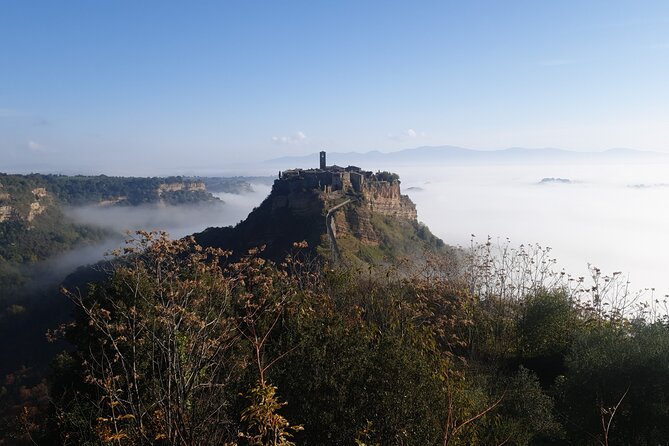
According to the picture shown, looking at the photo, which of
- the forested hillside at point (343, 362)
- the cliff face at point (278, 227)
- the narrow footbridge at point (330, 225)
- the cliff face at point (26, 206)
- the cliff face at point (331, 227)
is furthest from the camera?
the cliff face at point (26, 206)

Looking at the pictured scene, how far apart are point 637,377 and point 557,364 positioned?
5.40 meters

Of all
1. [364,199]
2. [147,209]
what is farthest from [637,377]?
[147,209]

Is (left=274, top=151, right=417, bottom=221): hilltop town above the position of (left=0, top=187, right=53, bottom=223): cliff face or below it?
above

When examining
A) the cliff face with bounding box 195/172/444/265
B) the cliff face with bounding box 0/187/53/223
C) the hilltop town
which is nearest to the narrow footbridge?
the cliff face with bounding box 195/172/444/265

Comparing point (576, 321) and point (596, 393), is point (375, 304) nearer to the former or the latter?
point (596, 393)

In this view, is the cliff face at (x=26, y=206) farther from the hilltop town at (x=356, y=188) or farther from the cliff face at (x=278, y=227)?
the hilltop town at (x=356, y=188)

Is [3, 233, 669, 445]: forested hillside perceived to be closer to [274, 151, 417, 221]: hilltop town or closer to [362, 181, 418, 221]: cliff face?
[274, 151, 417, 221]: hilltop town

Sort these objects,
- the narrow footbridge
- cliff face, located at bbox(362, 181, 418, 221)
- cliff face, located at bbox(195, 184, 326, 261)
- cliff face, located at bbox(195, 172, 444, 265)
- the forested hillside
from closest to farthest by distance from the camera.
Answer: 1. the forested hillside
2. the narrow footbridge
3. cliff face, located at bbox(195, 172, 444, 265)
4. cliff face, located at bbox(195, 184, 326, 261)
5. cliff face, located at bbox(362, 181, 418, 221)

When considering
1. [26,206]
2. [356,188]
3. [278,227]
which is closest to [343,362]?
[278,227]

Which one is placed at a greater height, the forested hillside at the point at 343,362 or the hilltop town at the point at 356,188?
the hilltop town at the point at 356,188

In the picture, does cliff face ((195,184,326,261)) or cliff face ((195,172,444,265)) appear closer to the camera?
cliff face ((195,172,444,265))

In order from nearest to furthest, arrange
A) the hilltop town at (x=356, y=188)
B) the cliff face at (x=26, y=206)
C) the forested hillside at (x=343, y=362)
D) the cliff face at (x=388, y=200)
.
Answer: the forested hillside at (x=343, y=362) → the hilltop town at (x=356, y=188) → the cliff face at (x=388, y=200) → the cliff face at (x=26, y=206)

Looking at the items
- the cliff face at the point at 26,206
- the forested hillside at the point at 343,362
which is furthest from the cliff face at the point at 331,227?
the cliff face at the point at 26,206

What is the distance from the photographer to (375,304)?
13.0 meters
